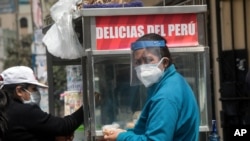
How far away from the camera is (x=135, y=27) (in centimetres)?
405

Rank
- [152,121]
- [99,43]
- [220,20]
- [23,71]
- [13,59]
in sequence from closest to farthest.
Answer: [152,121] → [99,43] → [23,71] → [220,20] → [13,59]

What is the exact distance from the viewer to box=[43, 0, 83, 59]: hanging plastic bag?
4.44 metres

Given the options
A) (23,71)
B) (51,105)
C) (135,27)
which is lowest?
(51,105)

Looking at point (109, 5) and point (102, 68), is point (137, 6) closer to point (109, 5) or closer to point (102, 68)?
point (109, 5)

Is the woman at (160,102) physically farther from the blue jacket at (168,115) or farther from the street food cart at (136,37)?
the street food cart at (136,37)

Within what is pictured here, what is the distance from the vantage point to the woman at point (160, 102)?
3.18m

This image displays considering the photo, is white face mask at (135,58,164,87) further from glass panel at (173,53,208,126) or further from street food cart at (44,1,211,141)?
glass panel at (173,53,208,126)

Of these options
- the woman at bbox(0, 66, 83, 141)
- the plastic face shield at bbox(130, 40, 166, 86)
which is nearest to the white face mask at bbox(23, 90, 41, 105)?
the woman at bbox(0, 66, 83, 141)

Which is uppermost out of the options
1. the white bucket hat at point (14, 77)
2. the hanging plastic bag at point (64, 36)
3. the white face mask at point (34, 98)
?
the hanging plastic bag at point (64, 36)

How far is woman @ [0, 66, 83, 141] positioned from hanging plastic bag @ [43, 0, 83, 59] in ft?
1.03

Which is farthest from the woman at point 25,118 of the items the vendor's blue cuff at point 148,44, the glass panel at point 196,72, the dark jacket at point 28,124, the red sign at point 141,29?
the vendor's blue cuff at point 148,44

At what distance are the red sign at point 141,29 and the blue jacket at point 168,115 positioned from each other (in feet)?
2.08

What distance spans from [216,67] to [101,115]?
420cm

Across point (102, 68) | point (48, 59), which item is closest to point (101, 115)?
point (102, 68)
